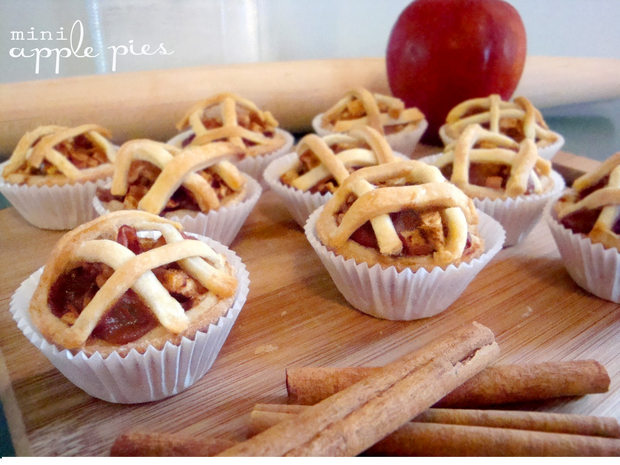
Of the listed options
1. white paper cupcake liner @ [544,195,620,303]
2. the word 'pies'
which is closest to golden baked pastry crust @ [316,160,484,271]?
white paper cupcake liner @ [544,195,620,303]

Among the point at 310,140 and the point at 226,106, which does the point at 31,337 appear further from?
the point at 226,106

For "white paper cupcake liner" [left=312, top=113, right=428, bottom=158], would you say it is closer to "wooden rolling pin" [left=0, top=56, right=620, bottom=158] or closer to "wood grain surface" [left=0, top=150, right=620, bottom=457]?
"wooden rolling pin" [left=0, top=56, right=620, bottom=158]

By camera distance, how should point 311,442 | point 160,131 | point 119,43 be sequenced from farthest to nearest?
point 160,131 < point 119,43 < point 311,442

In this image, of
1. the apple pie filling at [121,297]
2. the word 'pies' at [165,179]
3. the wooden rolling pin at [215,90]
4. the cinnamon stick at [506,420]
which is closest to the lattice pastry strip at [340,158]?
the word 'pies' at [165,179]

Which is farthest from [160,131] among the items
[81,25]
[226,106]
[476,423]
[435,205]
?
[476,423]

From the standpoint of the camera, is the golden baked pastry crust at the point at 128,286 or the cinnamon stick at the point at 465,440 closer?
the cinnamon stick at the point at 465,440

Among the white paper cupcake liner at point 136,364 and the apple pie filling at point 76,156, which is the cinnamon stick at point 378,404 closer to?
the white paper cupcake liner at point 136,364
